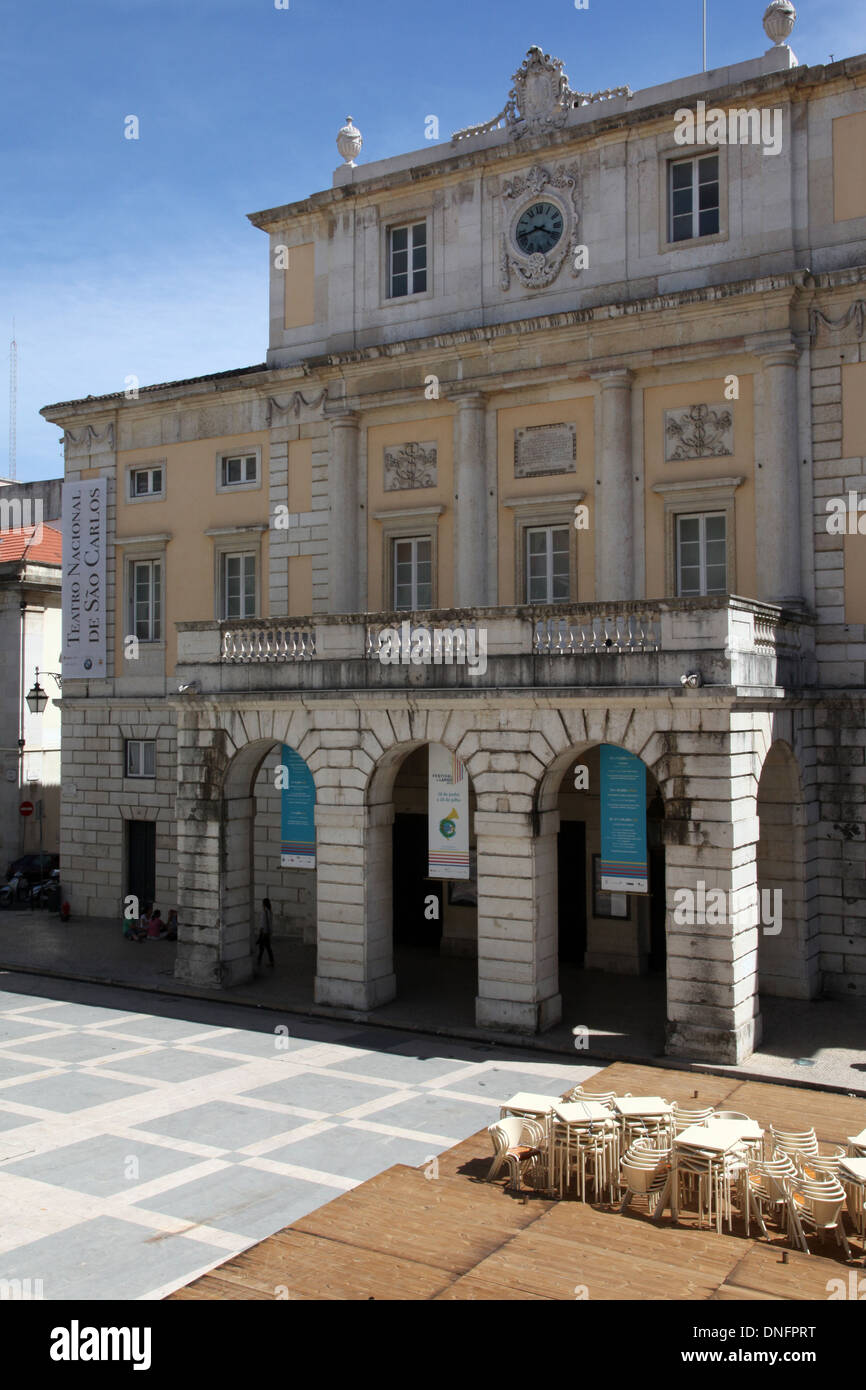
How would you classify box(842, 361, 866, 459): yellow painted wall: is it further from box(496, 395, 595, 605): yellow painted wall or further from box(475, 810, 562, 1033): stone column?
box(475, 810, 562, 1033): stone column

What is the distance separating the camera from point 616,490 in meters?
25.8

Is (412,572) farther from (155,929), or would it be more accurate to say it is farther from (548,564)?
(155,929)

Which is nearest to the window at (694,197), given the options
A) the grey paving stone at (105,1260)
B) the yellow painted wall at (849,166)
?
the yellow painted wall at (849,166)

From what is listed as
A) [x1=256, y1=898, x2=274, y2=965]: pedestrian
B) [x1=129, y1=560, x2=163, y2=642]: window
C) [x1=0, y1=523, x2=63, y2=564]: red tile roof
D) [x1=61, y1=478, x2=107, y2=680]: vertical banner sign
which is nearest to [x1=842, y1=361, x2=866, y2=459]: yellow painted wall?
[x1=256, y1=898, x2=274, y2=965]: pedestrian

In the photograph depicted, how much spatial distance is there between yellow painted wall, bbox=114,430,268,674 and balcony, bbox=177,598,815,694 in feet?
20.2

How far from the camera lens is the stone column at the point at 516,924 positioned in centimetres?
2166

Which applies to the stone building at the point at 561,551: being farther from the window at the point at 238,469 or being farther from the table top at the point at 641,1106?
the table top at the point at 641,1106

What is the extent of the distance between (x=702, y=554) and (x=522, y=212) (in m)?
9.25

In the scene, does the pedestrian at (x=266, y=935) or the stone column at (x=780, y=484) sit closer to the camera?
the stone column at (x=780, y=484)

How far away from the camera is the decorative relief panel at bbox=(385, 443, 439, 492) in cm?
2861

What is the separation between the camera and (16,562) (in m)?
40.1

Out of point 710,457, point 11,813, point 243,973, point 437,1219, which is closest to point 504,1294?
point 437,1219

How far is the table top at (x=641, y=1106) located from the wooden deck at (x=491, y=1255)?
1500 millimetres

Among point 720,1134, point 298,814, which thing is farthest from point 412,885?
point 720,1134
